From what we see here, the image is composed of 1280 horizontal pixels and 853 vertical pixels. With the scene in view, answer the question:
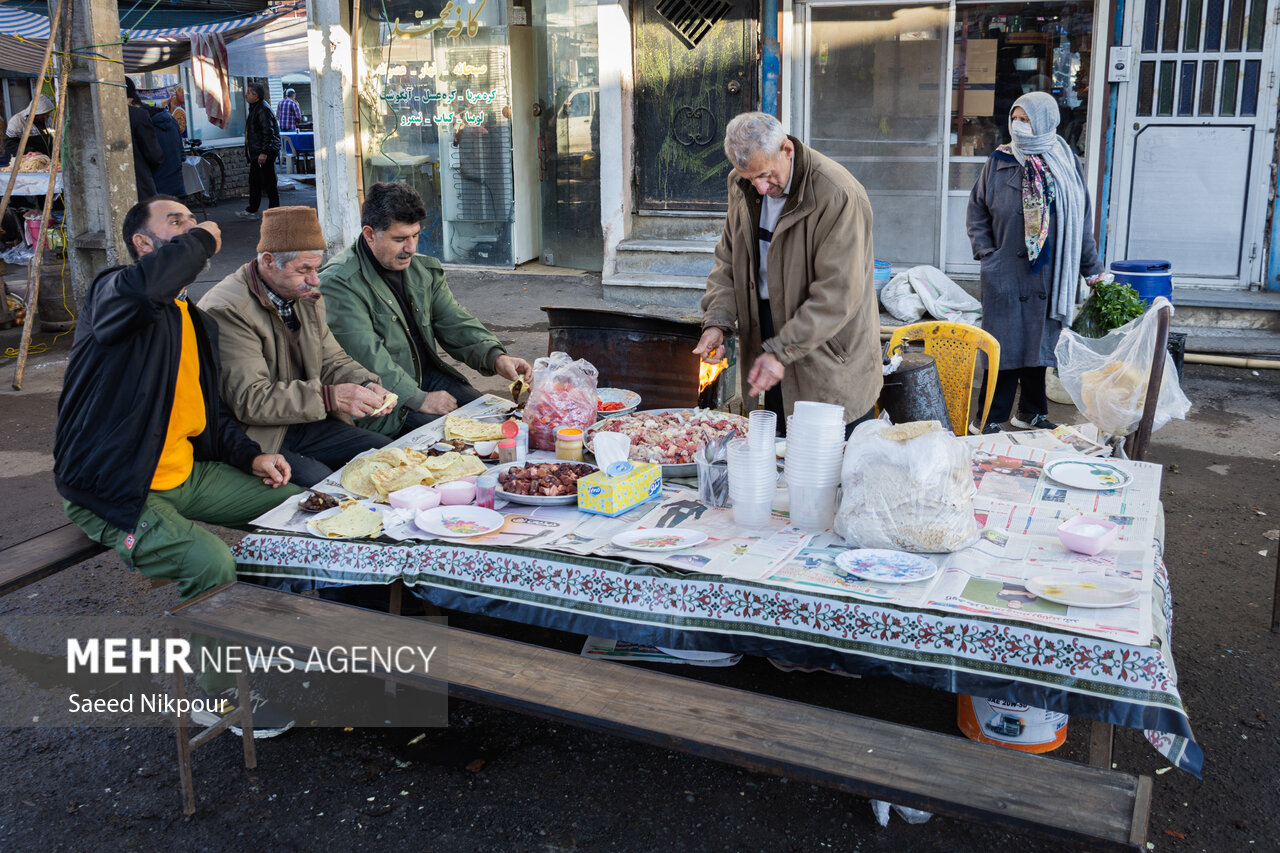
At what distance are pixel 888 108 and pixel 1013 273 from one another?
3521 mm

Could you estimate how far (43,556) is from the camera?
3.48 m

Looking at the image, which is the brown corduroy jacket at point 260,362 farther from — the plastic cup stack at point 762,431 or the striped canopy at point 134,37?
the striped canopy at point 134,37

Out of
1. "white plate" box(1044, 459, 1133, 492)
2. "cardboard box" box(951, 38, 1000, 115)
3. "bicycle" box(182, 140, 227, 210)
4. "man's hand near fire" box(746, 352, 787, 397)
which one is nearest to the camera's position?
"white plate" box(1044, 459, 1133, 492)

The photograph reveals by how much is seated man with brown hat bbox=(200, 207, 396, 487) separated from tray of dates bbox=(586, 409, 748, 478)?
2.90 ft

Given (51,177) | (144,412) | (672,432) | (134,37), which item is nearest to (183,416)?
(144,412)

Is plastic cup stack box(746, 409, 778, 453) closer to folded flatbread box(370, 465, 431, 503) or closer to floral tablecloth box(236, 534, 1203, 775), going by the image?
floral tablecloth box(236, 534, 1203, 775)

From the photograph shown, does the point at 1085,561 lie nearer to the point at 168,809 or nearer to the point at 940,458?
the point at 940,458

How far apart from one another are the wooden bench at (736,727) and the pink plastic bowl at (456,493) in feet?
1.44

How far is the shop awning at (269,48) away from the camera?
16344mm

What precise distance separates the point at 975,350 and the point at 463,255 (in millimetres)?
7293

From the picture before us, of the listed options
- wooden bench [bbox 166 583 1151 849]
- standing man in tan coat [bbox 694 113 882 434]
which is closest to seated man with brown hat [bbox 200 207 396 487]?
wooden bench [bbox 166 583 1151 849]

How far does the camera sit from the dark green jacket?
452cm

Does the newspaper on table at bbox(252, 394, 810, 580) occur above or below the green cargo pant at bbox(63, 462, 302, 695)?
above

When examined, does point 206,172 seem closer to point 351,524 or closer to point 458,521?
point 351,524
